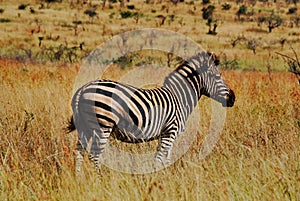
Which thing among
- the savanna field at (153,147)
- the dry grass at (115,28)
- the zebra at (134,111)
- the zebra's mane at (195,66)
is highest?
the zebra's mane at (195,66)

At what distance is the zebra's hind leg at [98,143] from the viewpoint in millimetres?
4516

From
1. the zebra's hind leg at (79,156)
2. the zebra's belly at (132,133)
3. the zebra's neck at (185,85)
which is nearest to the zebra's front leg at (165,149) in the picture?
the zebra's belly at (132,133)

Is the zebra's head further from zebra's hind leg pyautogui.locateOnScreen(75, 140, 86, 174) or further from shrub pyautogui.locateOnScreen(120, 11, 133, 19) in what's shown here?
shrub pyautogui.locateOnScreen(120, 11, 133, 19)

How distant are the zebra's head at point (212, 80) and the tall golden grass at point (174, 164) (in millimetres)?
424

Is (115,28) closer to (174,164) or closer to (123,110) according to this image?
(174,164)

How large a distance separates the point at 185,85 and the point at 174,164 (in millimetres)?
963

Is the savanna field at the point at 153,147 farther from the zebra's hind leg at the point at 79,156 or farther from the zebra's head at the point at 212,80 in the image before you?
the zebra's head at the point at 212,80

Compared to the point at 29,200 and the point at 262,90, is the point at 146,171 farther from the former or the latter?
the point at 262,90

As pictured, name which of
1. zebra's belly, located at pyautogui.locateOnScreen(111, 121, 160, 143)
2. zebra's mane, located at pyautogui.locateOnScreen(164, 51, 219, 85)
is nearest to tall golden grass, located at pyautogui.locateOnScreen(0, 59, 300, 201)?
zebra's belly, located at pyautogui.locateOnScreen(111, 121, 160, 143)

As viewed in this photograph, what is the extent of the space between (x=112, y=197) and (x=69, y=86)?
5598 mm

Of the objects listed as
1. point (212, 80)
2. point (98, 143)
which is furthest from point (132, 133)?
point (212, 80)

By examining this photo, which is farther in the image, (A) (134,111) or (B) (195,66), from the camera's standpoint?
(B) (195,66)

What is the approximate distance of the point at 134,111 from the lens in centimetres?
468

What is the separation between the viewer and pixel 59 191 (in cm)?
381
